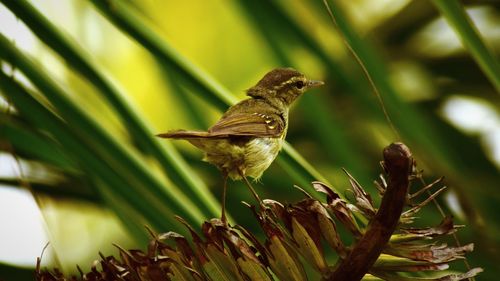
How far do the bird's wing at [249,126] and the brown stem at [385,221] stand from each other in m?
0.42

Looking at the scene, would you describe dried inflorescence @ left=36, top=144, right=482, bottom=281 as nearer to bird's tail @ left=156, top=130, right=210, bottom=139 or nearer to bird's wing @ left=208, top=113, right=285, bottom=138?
bird's tail @ left=156, top=130, right=210, bottom=139

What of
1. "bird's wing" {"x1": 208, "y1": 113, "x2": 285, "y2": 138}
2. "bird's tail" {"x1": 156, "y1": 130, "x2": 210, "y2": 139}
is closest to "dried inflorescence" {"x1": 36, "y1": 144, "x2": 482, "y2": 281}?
"bird's tail" {"x1": 156, "y1": 130, "x2": 210, "y2": 139}

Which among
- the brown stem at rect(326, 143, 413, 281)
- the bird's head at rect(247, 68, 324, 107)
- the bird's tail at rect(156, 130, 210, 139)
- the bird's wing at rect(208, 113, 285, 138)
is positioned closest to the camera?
the brown stem at rect(326, 143, 413, 281)

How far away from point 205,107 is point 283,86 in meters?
1.06

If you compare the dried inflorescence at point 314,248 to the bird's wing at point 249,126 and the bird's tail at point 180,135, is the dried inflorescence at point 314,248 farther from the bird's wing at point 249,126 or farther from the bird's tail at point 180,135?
the bird's wing at point 249,126

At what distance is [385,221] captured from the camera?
0.69 m

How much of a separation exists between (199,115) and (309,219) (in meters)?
0.96

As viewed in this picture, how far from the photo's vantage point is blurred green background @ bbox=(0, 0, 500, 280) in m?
1.13

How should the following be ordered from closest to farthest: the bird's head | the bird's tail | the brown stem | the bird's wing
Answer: the brown stem → the bird's tail → the bird's wing → the bird's head

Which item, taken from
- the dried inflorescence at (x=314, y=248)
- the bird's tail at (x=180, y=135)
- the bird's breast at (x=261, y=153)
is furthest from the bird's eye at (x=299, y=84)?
the dried inflorescence at (x=314, y=248)

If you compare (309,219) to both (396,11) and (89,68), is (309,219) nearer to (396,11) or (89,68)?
(89,68)

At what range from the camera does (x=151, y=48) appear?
1115 mm

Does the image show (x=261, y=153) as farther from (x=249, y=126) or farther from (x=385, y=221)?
(x=385, y=221)

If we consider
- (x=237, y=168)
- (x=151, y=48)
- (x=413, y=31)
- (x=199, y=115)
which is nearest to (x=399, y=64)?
(x=413, y=31)
